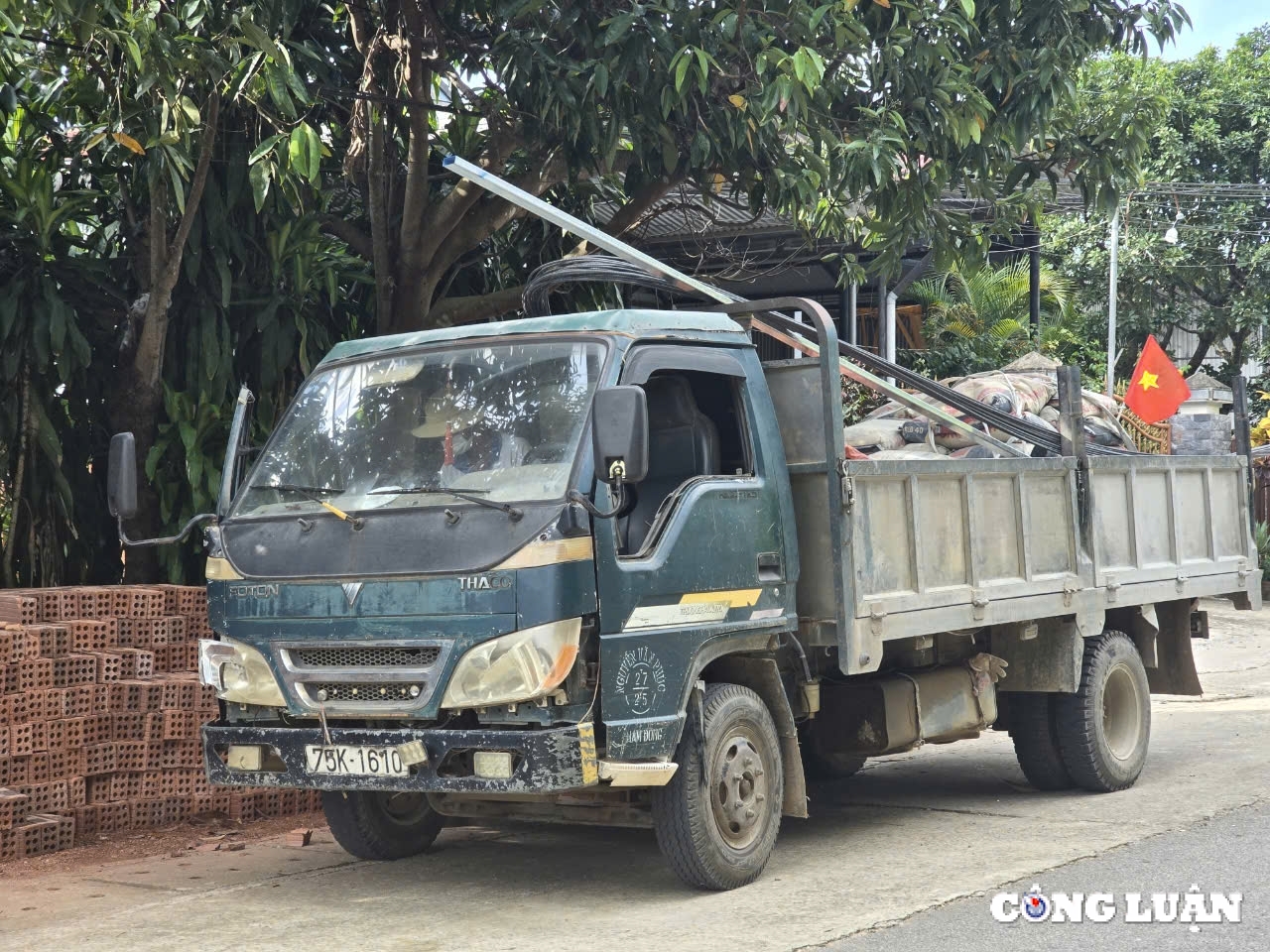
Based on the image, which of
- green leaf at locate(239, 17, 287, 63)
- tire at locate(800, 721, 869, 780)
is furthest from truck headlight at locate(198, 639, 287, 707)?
tire at locate(800, 721, 869, 780)

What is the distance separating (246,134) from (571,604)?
4756 mm

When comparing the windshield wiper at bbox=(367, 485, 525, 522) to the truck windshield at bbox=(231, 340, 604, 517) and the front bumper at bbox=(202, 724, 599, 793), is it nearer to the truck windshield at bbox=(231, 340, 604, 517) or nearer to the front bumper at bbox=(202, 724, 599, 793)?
the truck windshield at bbox=(231, 340, 604, 517)

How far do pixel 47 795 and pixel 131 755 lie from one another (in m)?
0.49

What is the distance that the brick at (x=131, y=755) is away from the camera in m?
7.80

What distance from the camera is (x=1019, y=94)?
987cm

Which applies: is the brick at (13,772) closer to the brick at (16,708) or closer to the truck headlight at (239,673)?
the brick at (16,708)

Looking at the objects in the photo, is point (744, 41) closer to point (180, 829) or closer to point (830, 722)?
point (830, 722)

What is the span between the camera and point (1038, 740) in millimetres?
8602

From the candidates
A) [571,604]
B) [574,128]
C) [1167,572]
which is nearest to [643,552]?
[571,604]

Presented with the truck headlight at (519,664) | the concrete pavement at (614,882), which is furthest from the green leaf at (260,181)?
the concrete pavement at (614,882)

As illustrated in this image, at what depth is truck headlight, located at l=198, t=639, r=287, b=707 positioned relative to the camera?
→ 6.13 meters

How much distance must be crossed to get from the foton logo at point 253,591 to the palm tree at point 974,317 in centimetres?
1658

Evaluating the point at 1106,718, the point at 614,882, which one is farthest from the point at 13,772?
the point at 1106,718

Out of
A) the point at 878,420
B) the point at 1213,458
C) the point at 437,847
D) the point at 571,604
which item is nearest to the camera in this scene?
the point at 571,604
